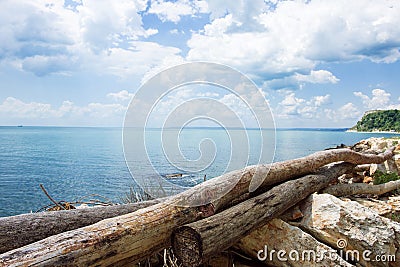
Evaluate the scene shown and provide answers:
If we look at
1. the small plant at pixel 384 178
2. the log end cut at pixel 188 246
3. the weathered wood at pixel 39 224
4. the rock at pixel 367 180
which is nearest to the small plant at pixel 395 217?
the small plant at pixel 384 178

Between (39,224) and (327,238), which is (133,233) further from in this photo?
(327,238)

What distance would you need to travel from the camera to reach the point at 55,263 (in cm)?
271

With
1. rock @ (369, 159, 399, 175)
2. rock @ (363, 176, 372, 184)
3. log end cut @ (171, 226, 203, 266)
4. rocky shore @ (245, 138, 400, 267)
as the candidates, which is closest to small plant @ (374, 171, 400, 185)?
rock @ (363, 176, 372, 184)

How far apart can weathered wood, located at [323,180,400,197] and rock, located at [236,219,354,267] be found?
2.36 meters

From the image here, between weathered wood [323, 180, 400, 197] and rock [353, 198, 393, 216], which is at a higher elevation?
weathered wood [323, 180, 400, 197]

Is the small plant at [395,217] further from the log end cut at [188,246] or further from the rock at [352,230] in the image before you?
the log end cut at [188,246]

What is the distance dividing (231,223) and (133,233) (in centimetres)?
129

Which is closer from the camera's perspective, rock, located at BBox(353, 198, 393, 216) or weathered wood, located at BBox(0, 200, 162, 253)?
weathered wood, located at BBox(0, 200, 162, 253)

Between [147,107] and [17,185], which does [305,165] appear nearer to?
[147,107]

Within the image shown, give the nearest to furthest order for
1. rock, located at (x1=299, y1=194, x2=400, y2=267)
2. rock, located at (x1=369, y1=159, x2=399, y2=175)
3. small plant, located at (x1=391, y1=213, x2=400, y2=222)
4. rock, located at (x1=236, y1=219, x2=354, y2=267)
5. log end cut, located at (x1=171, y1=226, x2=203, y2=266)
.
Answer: log end cut, located at (x1=171, y1=226, x2=203, y2=266) < rock, located at (x1=236, y1=219, x2=354, y2=267) < rock, located at (x1=299, y1=194, x2=400, y2=267) < small plant, located at (x1=391, y1=213, x2=400, y2=222) < rock, located at (x1=369, y1=159, x2=399, y2=175)

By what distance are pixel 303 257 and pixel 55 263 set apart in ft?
10.4

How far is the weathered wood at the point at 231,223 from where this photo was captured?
357cm

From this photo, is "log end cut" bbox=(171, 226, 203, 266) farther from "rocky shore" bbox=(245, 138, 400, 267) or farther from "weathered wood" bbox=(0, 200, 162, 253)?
"rocky shore" bbox=(245, 138, 400, 267)

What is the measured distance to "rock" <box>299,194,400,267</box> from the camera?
4.67 m
